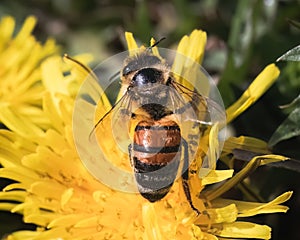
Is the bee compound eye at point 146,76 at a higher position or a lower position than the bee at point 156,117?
higher

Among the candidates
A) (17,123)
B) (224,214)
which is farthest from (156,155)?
(17,123)

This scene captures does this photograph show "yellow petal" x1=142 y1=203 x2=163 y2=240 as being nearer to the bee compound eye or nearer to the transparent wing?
the transparent wing

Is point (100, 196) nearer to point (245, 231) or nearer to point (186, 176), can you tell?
point (186, 176)

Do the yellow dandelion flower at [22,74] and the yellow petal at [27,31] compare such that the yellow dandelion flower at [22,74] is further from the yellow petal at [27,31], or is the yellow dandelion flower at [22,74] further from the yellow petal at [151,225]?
the yellow petal at [151,225]

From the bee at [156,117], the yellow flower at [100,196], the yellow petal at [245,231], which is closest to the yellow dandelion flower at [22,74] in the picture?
the yellow flower at [100,196]

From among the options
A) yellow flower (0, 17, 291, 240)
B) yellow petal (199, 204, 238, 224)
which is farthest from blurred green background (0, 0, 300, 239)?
yellow petal (199, 204, 238, 224)

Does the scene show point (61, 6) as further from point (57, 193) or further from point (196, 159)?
point (196, 159)

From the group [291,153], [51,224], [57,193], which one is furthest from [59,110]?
[291,153]

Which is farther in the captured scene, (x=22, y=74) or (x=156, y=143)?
(x=22, y=74)
